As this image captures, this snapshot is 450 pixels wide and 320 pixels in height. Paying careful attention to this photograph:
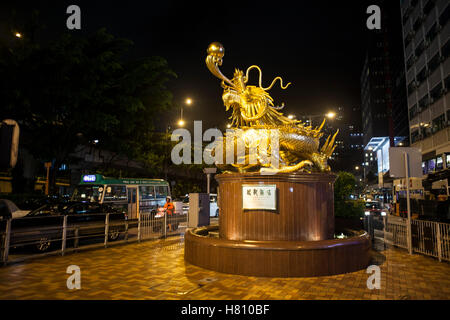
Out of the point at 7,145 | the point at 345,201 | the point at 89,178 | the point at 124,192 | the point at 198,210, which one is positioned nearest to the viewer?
the point at 7,145

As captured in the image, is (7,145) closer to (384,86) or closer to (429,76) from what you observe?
(429,76)

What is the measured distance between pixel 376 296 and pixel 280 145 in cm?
411

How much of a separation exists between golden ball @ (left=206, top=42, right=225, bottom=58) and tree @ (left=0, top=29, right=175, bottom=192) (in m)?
9.42

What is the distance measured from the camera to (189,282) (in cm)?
596

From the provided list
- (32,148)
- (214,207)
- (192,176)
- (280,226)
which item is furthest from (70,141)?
(192,176)

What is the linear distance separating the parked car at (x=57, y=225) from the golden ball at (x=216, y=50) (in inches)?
252

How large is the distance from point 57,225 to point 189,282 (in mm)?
5594

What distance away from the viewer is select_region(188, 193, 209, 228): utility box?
11.6 metres

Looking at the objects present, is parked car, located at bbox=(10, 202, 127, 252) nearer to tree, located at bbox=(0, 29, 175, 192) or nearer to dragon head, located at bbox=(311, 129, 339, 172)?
tree, located at bbox=(0, 29, 175, 192)

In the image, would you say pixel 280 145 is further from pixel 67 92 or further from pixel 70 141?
pixel 70 141

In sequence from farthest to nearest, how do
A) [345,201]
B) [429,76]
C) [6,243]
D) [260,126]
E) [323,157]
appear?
[429,76], [345,201], [323,157], [260,126], [6,243]

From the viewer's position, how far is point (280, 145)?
802cm

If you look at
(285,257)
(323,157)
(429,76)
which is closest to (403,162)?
(323,157)
